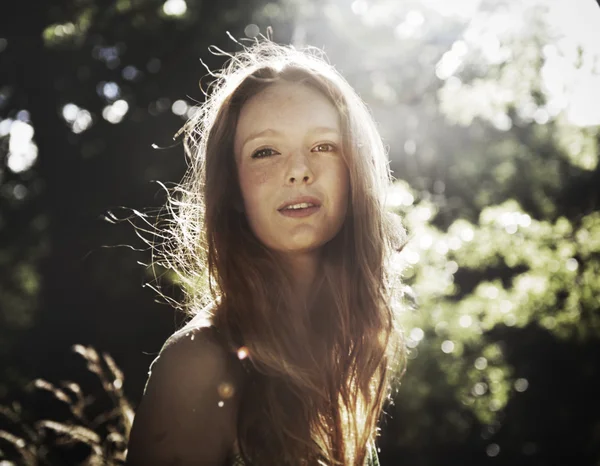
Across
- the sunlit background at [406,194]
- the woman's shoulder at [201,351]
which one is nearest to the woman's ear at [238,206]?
the woman's shoulder at [201,351]

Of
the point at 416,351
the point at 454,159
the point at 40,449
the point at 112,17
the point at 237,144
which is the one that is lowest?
the point at 40,449

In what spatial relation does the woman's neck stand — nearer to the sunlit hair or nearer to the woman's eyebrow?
the sunlit hair

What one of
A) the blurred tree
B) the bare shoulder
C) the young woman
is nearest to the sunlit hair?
the young woman

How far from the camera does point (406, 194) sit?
694 centimetres

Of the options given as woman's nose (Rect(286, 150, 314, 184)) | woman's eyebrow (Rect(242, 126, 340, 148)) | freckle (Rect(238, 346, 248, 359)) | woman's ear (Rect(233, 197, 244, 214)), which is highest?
woman's eyebrow (Rect(242, 126, 340, 148))

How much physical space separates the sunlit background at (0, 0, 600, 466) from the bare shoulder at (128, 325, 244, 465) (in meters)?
5.13

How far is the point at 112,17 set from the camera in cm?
829

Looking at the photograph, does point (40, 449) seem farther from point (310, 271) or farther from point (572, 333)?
point (572, 333)

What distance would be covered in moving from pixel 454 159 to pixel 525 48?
12.3 feet

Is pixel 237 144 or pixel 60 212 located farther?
pixel 60 212

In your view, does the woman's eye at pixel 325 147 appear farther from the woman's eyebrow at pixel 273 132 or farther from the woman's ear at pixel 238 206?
the woman's ear at pixel 238 206

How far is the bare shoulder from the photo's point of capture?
133 centimetres

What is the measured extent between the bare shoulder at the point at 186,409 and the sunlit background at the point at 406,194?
513 cm

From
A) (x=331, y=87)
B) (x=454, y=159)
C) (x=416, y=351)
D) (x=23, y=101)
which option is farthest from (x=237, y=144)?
(x=454, y=159)
